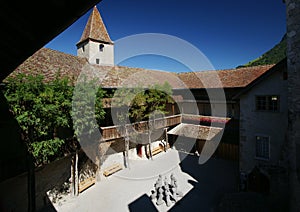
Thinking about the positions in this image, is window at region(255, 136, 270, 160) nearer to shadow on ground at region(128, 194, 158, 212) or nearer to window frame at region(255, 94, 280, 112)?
window frame at region(255, 94, 280, 112)

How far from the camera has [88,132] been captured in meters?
10.3

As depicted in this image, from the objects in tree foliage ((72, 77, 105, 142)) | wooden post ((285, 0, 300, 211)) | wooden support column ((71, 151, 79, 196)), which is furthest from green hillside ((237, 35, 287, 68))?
wooden support column ((71, 151, 79, 196))

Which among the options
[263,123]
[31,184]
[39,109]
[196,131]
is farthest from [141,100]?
[31,184]

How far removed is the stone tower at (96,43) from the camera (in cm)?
2277

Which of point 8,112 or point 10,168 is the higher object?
point 8,112

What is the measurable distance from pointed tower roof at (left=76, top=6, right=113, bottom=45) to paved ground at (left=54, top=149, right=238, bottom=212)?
16.8m

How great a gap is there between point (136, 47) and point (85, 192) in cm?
1160

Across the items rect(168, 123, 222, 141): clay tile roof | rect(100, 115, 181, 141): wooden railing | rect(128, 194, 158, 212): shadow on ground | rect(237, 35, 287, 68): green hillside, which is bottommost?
rect(128, 194, 158, 212): shadow on ground

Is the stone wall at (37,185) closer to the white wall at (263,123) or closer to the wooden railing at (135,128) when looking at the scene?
the wooden railing at (135,128)

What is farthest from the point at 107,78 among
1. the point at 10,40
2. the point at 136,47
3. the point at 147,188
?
the point at 10,40

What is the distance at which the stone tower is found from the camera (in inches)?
896

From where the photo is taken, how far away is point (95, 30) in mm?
23531

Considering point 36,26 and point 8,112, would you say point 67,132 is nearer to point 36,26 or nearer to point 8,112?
point 8,112

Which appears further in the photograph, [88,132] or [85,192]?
[85,192]
